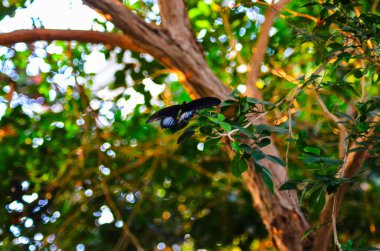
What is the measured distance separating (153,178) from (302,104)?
0.95 meters

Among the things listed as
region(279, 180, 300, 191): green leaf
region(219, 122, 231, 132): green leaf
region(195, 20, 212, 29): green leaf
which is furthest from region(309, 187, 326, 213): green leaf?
region(195, 20, 212, 29): green leaf

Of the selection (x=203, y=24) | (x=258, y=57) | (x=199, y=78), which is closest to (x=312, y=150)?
(x=199, y=78)

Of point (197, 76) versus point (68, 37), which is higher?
point (68, 37)

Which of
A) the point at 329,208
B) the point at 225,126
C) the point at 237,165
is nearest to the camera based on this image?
the point at 225,126

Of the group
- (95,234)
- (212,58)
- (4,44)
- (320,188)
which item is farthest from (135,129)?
(320,188)

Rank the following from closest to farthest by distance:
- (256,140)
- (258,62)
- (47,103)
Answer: (256,140)
(258,62)
(47,103)

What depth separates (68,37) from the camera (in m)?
2.12

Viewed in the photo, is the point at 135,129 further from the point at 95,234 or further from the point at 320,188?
the point at 320,188

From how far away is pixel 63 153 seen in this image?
10.4ft

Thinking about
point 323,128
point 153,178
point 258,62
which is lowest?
point 323,128

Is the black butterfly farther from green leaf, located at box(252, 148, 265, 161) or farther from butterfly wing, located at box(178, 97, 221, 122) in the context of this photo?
green leaf, located at box(252, 148, 265, 161)

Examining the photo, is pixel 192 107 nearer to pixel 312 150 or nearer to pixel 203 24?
pixel 312 150

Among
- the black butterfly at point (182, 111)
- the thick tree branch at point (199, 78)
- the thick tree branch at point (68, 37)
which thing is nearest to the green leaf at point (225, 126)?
the black butterfly at point (182, 111)

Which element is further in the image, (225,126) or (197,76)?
(197,76)
